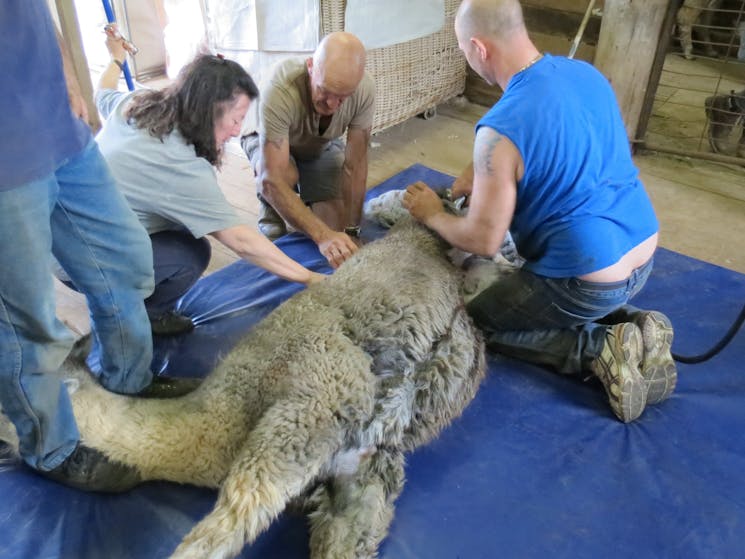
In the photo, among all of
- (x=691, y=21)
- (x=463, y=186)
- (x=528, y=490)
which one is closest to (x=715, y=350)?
(x=528, y=490)

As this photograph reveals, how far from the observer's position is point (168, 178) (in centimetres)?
182

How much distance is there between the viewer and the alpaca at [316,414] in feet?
4.65

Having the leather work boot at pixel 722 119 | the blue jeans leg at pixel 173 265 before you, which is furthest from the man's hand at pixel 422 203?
the leather work boot at pixel 722 119

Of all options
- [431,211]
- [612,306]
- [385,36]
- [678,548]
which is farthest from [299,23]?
[678,548]

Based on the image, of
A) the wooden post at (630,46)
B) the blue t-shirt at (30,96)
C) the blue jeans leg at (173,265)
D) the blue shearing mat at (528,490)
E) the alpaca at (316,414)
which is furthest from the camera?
the wooden post at (630,46)

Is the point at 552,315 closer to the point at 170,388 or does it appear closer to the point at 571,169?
the point at 571,169

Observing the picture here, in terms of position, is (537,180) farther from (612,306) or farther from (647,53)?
(647,53)

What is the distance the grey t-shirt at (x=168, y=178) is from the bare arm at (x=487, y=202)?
687 millimetres

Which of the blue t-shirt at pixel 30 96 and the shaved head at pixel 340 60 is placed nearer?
the blue t-shirt at pixel 30 96

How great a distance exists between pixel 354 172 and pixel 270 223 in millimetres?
472

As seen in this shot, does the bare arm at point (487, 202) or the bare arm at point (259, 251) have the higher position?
the bare arm at point (487, 202)

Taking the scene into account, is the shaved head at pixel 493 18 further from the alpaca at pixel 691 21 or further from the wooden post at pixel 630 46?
the alpaca at pixel 691 21

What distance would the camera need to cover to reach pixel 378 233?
2.78 metres

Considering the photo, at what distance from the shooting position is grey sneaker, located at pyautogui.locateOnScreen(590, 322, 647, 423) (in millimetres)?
1863
